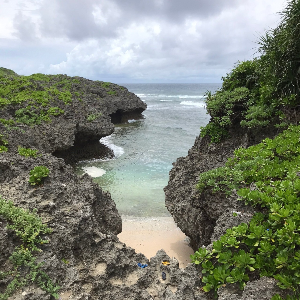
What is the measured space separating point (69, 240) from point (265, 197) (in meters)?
3.70

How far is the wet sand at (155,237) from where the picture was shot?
27.0 ft

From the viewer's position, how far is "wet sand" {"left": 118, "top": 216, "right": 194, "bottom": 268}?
823 centimetres

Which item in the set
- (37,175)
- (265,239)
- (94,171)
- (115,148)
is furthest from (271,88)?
(115,148)

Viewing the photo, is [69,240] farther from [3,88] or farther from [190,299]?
[3,88]

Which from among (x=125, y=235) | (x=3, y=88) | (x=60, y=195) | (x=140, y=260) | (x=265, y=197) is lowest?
(x=125, y=235)

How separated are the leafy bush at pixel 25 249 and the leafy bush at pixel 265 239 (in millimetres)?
2543

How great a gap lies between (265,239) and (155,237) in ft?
19.2

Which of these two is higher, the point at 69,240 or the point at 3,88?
the point at 3,88

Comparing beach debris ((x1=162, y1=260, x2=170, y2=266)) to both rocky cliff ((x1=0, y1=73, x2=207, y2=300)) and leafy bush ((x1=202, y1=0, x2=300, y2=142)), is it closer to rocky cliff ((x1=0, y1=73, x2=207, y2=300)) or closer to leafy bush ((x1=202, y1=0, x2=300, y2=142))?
rocky cliff ((x1=0, y1=73, x2=207, y2=300))

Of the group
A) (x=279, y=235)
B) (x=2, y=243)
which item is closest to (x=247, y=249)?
(x=279, y=235)

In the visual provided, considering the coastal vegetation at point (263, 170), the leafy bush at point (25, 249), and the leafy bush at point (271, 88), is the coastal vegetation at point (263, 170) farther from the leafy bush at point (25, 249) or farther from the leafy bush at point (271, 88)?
the leafy bush at point (25, 249)

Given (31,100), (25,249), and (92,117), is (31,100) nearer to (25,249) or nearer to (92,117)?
(92,117)

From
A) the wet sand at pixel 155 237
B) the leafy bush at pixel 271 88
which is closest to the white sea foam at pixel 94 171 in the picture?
the wet sand at pixel 155 237

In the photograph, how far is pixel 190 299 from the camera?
426 centimetres
